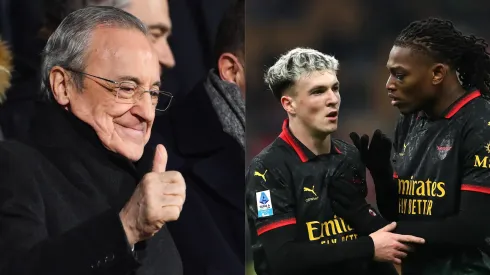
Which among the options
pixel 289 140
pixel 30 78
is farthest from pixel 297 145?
pixel 30 78

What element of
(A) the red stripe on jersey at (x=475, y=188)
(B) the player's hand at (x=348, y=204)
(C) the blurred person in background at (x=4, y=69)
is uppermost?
(C) the blurred person in background at (x=4, y=69)

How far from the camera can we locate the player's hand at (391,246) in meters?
2.11

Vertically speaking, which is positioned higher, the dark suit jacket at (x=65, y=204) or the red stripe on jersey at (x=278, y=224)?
the dark suit jacket at (x=65, y=204)

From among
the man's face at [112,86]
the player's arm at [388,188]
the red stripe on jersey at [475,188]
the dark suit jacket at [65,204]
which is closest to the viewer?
the dark suit jacket at [65,204]

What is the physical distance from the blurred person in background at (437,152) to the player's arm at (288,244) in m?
0.10

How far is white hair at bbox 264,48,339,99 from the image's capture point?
219 centimetres

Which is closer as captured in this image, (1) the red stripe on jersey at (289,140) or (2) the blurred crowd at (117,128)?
(2) the blurred crowd at (117,128)

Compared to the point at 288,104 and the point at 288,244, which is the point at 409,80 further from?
the point at 288,244

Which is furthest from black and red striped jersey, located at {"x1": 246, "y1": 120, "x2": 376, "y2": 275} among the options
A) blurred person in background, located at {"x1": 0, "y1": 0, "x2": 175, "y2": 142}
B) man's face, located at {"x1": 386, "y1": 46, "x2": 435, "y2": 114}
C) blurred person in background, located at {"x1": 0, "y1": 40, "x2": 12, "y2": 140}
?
blurred person in background, located at {"x1": 0, "y1": 40, "x2": 12, "y2": 140}

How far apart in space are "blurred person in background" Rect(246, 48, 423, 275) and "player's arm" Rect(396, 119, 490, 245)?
0.34 feet

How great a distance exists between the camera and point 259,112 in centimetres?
221

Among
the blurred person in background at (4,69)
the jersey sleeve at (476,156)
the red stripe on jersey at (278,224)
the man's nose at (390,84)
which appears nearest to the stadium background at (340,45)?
the man's nose at (390,84)

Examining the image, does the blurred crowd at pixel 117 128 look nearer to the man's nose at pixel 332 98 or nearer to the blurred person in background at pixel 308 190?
the blurred person in background at pixel 308 190

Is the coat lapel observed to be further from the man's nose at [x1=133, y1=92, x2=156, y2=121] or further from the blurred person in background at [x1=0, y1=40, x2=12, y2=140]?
the blurred person in background at [x1=0, y1=40, x2=12, y2=140]
